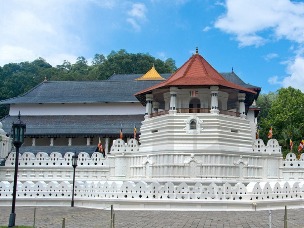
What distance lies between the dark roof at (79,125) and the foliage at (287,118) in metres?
14.7

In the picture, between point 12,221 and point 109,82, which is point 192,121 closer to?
point 12,221

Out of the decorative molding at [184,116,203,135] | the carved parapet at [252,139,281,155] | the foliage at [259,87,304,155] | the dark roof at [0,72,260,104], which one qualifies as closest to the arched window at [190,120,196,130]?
the decorative molding at [184,116,203,135]

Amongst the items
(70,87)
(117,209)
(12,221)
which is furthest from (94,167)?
(70,87)

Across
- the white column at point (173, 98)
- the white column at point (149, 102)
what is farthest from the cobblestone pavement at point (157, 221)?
the white column at point (149, 102)

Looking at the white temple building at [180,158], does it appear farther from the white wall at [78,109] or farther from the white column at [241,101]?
the white wall at [78,109]

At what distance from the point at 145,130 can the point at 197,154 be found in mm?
4903

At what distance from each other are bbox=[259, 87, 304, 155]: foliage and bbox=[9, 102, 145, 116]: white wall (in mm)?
14506

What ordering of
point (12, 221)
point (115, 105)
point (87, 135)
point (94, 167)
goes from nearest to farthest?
point (12, 221), point (94, 167), point (87, 135), point (115, 105)

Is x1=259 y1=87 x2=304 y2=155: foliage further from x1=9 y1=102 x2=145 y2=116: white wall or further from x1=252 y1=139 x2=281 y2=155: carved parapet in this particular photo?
x1=252 y1=139 x2=281 y2=155: carved parapet

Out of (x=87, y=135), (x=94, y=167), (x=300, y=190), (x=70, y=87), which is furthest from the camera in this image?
(x=70, y=87)

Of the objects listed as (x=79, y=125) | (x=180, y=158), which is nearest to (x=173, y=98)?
(x=180, y=158)

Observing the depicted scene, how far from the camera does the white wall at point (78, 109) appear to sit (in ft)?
146

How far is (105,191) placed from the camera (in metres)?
19.5

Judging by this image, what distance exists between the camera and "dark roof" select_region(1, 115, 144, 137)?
38.9 metres
